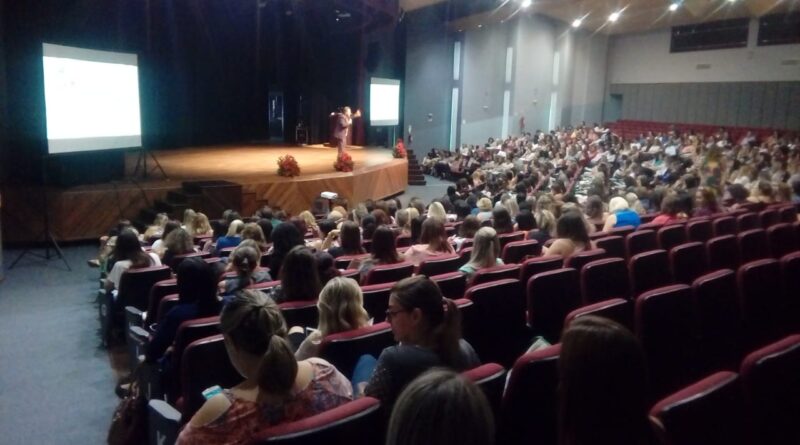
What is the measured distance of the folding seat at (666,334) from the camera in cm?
288

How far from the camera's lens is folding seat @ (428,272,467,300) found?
11.8ft

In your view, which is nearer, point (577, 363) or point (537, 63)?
point (577, 363)

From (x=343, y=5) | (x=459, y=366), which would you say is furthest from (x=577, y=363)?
(x=343, y=5)

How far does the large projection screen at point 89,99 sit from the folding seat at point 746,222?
8.22 meters

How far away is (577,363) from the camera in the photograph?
4.98ft

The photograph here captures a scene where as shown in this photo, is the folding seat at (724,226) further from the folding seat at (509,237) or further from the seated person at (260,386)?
the seated person at (260,386)

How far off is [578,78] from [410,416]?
75.9 feet

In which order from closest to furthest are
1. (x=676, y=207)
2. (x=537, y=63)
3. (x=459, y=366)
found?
(x=459, y=366)
(x=676, y=207)
(x=537, y=63)

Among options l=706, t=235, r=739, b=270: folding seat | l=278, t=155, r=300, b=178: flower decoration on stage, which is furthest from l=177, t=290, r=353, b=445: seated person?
l=278, t=155, r=300, b=178: flower decoration on stage

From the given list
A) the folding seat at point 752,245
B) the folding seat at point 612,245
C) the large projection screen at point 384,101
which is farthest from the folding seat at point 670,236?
the large projection screen at point 384,101

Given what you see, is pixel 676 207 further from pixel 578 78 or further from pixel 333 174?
pixel 578 78

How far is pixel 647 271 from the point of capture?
4.01m

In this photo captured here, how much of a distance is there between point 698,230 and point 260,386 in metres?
4.66

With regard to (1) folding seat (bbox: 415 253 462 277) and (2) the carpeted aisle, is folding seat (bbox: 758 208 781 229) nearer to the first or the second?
(1) folding seat (bbox: 415 253 462 277)
